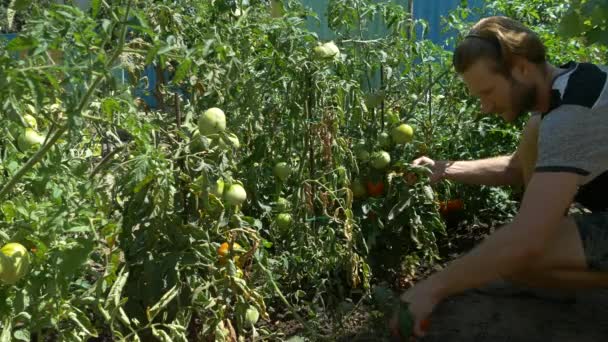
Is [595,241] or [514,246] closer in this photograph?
[514,246]

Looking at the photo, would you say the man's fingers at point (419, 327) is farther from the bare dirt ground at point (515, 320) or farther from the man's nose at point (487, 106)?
the man's nose at point (487, 106)

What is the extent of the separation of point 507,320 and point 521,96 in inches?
33.2

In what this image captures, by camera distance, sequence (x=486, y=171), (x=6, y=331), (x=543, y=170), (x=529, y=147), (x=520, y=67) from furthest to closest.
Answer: (x=486, y=171) < (x=529, y=147) < (x=520, y=67) < (x=543, y=170) < (x=6, y=331)

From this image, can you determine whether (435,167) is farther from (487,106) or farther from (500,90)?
(500,90)

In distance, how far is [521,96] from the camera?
2.46 m

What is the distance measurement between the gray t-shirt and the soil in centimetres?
61

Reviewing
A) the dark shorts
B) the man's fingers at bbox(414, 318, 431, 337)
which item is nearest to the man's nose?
the dark shorts

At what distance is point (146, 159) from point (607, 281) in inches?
60.9

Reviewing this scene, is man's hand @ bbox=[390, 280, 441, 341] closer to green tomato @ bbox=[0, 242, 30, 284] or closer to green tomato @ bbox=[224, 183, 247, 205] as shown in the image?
green tomato @ bbox=[224, 183, 247, 205]

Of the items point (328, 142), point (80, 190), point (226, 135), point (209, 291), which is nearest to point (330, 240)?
point (328, 142)

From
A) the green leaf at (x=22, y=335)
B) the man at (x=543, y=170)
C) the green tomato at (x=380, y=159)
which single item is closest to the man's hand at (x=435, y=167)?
the green tomato at (x=380, y=159)

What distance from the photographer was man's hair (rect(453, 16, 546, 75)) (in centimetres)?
241

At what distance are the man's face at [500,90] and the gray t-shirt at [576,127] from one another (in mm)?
82

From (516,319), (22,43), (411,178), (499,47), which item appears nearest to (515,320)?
(516,319)
